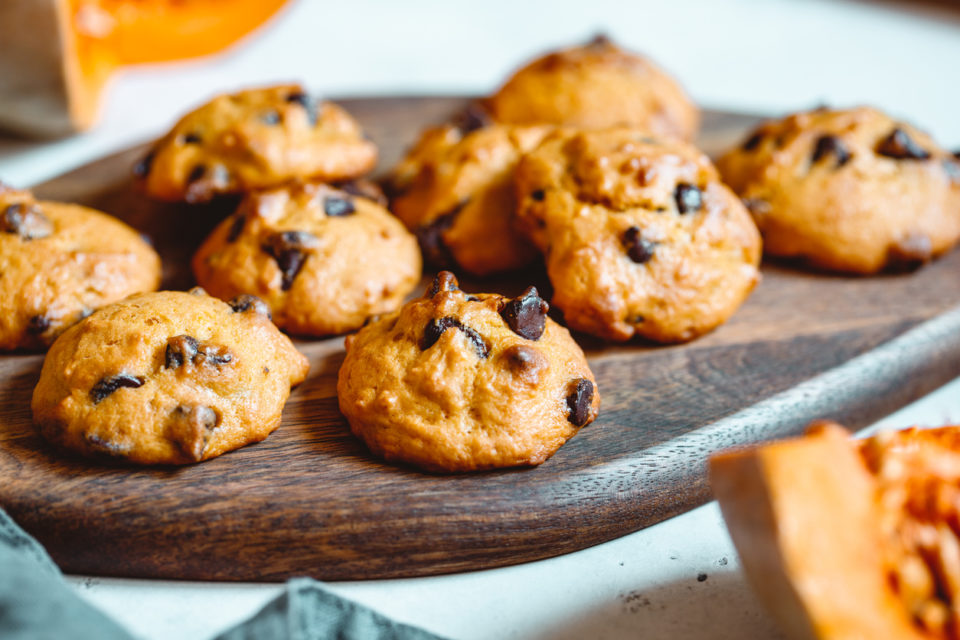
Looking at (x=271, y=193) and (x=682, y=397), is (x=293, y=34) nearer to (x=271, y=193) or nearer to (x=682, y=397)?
(x=271, y=193)

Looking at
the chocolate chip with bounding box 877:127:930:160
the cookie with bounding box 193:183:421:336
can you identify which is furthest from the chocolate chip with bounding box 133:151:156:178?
the chocolate chip with bounding box 877:127:930:160

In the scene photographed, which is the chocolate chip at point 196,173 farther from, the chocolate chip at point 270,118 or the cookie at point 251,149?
the chocolate chip at point 270,118

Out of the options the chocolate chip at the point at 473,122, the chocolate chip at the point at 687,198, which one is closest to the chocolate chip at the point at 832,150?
the chocolate chip at the point at 687,198

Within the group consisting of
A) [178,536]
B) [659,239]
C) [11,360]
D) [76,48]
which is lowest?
[178,536]

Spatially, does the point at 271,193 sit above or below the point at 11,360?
above

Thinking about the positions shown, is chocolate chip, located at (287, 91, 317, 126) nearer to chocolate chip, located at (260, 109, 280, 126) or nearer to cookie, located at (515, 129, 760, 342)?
chocolate chip, located at (260, 109, 280, 126)

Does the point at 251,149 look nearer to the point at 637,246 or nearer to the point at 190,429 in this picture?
the point at 190,429

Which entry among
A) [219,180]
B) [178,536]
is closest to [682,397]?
[178,536]
